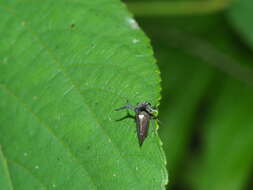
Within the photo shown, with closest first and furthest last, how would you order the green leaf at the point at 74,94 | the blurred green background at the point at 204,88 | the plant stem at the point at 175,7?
the green leaf at the point at 74,94 → the blurred green background at the point at 204,88 → the plant stem at the point at 175,7

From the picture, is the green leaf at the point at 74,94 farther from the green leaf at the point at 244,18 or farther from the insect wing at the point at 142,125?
the green leaf at the point at 244,18

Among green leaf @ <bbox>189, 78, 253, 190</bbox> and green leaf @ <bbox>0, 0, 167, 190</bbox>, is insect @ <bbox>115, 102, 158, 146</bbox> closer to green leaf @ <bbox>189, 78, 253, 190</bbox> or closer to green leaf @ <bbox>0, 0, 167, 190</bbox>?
green leaf @ <bbox>0, 0, 167, 190</bbox>

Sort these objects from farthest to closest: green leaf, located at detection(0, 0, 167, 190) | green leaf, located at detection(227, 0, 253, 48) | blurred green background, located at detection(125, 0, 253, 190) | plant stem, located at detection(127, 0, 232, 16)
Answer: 1. plant stem, located at detection(127, 0, 232, 16)
2. blurred green background, located at detection(125, 0, 253, 190)
3. green leaf, located at detection(227, 0, 253, 48)
4. green leaf, located at detection(0, 0, 167, 190)

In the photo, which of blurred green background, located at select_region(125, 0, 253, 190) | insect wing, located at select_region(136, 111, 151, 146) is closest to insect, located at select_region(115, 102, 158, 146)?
insect wing, located at select_region(136, 111, 151, 146)

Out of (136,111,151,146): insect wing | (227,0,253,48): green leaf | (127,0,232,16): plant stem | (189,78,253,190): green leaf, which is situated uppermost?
(136,111,151,146): insect wing

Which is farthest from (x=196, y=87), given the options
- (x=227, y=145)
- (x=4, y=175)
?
(x=4, y=175)

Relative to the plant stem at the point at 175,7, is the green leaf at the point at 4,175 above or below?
above

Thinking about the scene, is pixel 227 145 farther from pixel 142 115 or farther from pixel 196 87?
pixel 142 115

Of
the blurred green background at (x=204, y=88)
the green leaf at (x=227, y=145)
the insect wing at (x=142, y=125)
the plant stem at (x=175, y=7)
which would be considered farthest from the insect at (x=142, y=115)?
the plant stem at (x=175, y=7)
